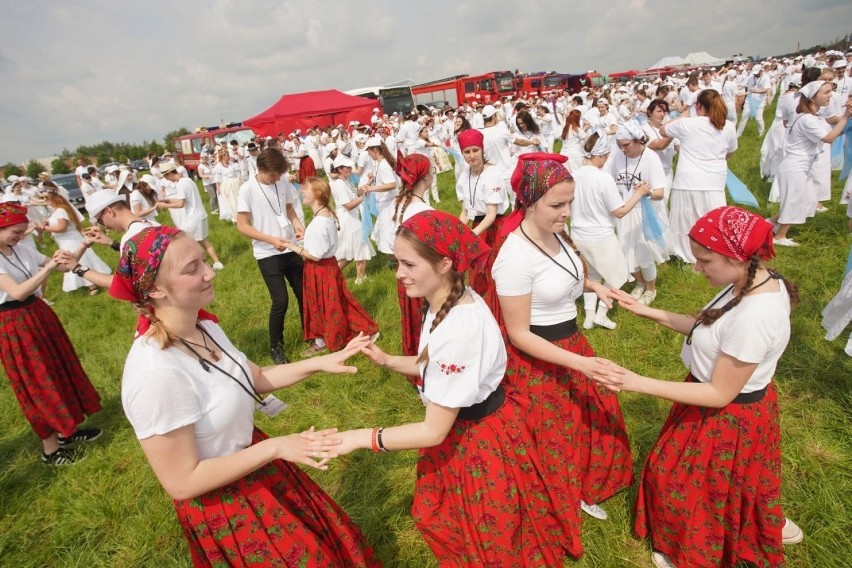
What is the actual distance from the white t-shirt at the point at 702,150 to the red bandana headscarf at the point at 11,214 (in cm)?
669

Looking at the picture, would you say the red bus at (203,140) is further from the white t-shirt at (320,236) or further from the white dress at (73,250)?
the white t-shirt at (320,236)

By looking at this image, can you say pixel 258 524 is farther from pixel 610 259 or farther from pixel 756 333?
pixel 610 259

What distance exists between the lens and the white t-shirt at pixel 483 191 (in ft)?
16.6

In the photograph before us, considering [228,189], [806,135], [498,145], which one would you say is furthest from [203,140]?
[806,135]

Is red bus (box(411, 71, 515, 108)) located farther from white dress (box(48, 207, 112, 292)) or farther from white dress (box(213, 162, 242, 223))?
white dress (box(48, 207, 112, 292))

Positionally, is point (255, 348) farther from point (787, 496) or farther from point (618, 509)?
point (787, 496)

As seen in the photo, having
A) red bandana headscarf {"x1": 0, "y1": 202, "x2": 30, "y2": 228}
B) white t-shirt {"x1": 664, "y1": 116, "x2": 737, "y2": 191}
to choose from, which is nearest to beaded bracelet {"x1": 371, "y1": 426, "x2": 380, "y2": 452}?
red bandana headscarf {"x1": 0, "y1": 202, "x2": 30, "y2": 228}

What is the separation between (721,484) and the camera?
2.14m

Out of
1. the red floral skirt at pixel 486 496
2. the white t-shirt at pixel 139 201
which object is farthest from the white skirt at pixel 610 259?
the white t-shirt at pixel 139 201

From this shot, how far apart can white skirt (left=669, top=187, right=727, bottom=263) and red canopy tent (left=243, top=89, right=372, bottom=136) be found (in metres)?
22.5

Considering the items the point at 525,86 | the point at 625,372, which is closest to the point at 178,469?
the point at 625,372

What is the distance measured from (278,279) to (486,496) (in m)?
3.69

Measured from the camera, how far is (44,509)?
356cm

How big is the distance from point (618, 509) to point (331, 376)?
2962 millimetres
